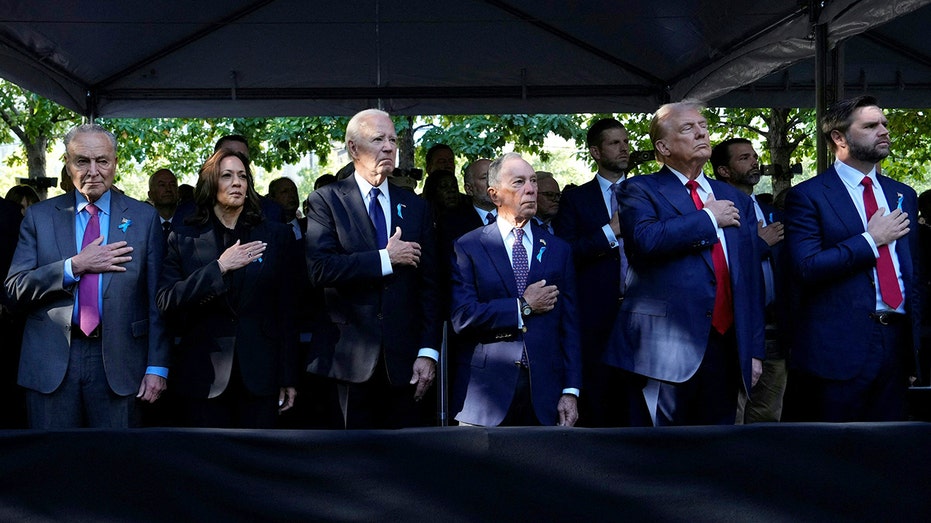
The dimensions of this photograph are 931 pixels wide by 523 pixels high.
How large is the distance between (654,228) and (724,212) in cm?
28

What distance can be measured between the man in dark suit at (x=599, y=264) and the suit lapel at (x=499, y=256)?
0.85 metres

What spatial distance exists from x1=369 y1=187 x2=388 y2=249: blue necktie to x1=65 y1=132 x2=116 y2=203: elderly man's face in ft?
3.63

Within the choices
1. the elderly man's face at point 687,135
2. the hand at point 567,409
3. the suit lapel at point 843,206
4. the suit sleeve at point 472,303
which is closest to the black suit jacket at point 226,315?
the suit sleeve at point 472,303

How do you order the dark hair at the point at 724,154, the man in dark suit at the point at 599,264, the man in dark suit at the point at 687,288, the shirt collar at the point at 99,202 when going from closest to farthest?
1. the man in dark suit at the point at 687,288
2. the shirt collar at the point at 99,202
3. the man in dark suit at the point at 599,264
4. the dark hair at the point at 724,154

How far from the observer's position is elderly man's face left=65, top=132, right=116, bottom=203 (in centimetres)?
425

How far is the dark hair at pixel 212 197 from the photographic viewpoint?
14.6 feet

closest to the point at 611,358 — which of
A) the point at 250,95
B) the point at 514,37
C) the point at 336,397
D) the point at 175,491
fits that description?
the point at 336,397

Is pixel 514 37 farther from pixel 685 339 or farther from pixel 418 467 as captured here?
pixel 418 467

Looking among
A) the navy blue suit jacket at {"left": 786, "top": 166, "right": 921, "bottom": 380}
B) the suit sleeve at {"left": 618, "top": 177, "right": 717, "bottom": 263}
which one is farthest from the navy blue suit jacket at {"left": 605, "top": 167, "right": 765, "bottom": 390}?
the navy blue suit jacket at {"left": 786, "top": 166, "right": 921, "bottom": 380}

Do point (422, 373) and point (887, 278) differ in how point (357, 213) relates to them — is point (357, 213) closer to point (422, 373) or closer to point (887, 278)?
point (422, 373)

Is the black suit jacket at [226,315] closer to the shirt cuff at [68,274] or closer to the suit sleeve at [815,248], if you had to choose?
the shirt cuff at [68,274]

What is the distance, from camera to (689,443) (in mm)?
2672

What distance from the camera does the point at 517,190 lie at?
438cm

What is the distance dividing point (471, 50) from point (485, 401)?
201 inches
